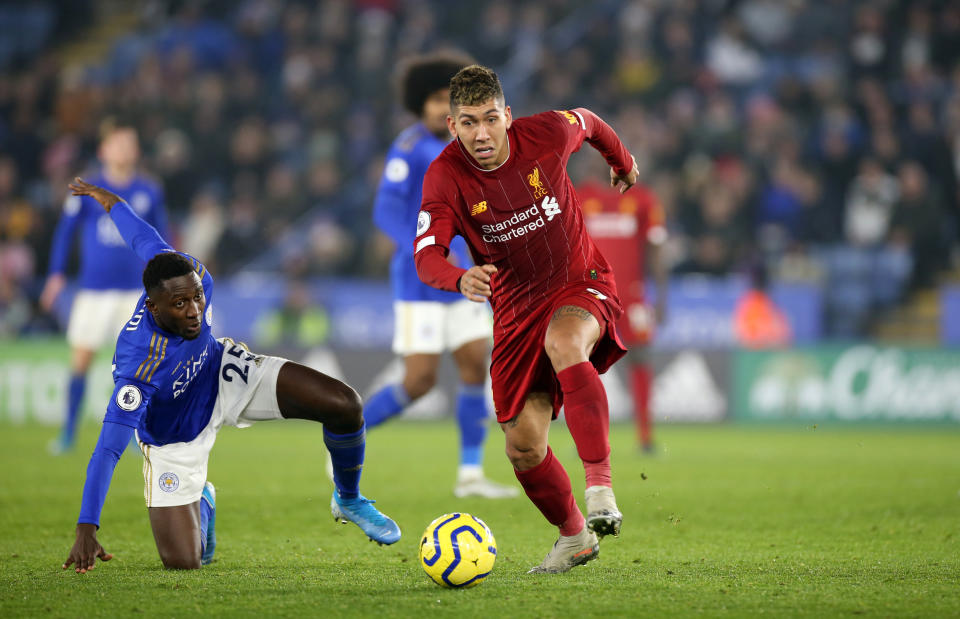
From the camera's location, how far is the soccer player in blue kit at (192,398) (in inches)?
181

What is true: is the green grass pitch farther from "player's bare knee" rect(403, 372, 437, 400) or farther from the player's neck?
the player's neck

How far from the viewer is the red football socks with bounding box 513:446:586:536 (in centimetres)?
462

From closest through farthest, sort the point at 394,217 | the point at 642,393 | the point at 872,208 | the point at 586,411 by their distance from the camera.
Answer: the point at 586,411, the point at 394,217, the point at 642,393, the point at 872,208

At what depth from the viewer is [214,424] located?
200 inches

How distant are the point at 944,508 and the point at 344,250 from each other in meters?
9.78

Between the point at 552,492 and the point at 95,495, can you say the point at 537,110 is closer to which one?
the point at 552,492

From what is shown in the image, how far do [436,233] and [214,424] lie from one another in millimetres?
1414

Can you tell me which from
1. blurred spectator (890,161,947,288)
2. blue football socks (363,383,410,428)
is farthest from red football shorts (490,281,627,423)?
blurred spectator (890,161,947,288)

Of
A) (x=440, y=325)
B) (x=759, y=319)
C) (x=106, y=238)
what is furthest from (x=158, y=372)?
(x=759, y=319)

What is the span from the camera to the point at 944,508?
6.68m

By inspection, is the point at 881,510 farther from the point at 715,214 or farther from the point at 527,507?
the point at 715,214

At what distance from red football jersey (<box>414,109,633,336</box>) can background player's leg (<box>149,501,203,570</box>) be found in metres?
1.55

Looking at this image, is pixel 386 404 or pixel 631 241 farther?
pixel 631 241

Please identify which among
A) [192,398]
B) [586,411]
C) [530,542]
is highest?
[192,398]
